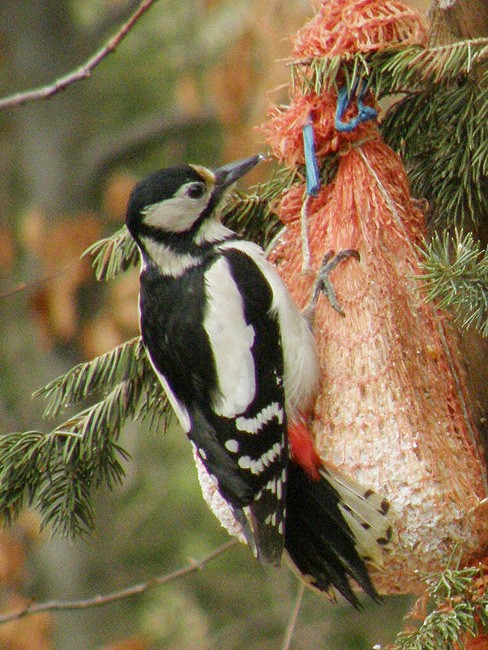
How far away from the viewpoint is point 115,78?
23.6ft

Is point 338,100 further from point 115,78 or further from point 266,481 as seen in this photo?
point 115,78

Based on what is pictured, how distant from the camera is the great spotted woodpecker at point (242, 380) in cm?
220

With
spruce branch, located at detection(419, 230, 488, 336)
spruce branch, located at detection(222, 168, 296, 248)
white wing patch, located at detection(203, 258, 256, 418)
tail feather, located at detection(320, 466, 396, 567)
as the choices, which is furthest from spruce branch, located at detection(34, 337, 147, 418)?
spruce branch, located at detection(419, 230, 488, 336)

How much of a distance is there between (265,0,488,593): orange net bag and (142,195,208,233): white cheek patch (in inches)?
8.3

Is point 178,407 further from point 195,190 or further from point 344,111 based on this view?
point 344,111

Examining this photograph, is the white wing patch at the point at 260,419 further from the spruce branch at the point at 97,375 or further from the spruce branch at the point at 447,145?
the spruce branch at the point at 447,145

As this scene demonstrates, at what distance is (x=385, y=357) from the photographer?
2219 mm

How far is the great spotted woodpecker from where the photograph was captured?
220 cm

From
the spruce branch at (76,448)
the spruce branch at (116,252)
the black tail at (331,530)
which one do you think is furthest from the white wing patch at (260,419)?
the spruce branch at (116,252)

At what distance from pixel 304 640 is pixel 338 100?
3356 millimetres

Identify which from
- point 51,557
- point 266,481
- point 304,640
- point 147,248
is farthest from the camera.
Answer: point 51,557

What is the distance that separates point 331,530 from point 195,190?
872mm

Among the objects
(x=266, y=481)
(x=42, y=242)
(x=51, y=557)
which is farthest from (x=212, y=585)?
(x=266, y=481)

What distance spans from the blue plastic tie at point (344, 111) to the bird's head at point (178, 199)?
24 centimetres
